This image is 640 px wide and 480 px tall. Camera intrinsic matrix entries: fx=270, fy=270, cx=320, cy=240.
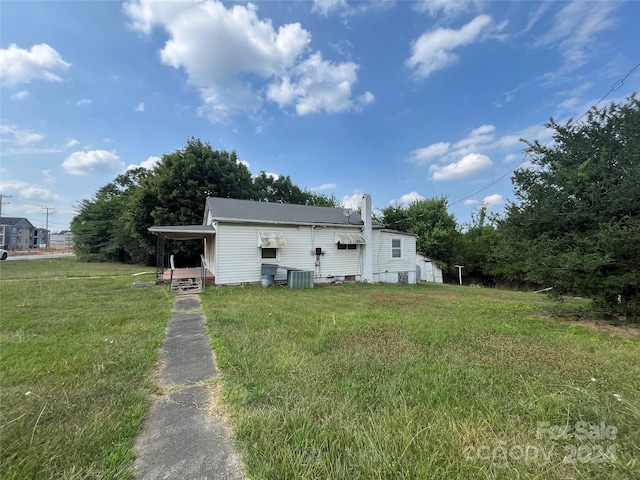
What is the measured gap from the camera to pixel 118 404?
2.53 metres

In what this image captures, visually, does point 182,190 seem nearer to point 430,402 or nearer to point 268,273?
point 268,273

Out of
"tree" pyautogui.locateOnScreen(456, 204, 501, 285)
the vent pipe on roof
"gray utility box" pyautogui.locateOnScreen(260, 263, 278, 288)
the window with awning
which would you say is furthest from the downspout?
"tree" pyautogui.locateOnScreen(456, 204, 501, 285)

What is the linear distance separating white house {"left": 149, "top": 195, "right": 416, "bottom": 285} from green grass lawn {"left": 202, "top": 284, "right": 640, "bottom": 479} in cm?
684

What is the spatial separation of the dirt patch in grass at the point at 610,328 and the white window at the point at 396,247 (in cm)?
951

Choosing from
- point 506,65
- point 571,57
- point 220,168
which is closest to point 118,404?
point 571,57

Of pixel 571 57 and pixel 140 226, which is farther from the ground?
pixel 571 57

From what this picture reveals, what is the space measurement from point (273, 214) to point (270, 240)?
183cm

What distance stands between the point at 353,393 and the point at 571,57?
40.6 feet

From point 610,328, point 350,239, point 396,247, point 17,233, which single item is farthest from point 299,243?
point 17,233

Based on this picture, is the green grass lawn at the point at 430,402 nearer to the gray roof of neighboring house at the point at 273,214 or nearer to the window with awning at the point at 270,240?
the window with awning at the point at 270,240

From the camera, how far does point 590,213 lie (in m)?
5.92

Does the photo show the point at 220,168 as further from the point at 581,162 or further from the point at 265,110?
the point at 581,162

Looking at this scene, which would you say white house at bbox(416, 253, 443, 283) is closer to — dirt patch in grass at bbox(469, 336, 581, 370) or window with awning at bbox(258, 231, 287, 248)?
window with awning at bbox(258, 231, 287, 248)

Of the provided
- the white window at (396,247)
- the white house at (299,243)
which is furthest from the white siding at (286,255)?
the white window at (396,247)
